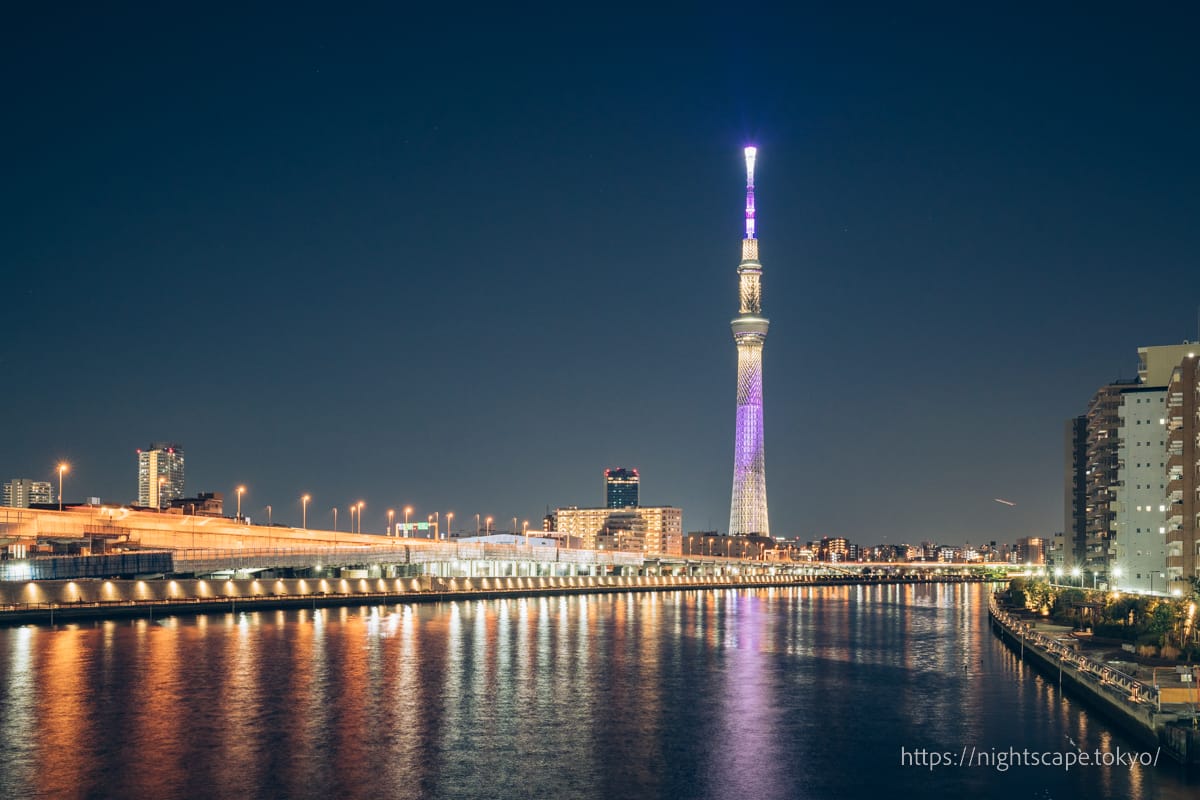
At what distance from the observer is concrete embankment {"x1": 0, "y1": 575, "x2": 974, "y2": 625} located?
88.6 m

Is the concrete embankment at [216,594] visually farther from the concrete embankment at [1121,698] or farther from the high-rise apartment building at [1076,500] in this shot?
the high-rise apartment building at [1076,500]

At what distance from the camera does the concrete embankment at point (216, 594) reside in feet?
291

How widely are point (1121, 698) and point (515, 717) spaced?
2419 cm

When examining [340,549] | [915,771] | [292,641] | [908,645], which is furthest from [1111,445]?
[915,771]

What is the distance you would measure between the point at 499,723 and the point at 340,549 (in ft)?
275

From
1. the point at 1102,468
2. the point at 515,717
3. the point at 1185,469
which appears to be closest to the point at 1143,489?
the point at 1185,469

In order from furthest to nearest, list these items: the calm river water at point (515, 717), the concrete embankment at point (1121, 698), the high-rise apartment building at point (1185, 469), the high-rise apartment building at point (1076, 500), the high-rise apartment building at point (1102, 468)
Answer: the high-rise apartment building at point (1076, 500)
the high-rise apartment building at point (1102, 468)
the high-rise apartment building at point (1185, 469)
the concrete embankment at point (1121, 698)
the calm river water at point (515, 717)

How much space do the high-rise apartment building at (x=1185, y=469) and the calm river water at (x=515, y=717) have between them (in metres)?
18.1

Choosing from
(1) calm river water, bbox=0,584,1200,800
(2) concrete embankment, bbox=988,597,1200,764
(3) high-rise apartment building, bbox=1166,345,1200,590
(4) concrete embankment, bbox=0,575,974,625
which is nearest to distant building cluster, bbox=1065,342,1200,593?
(3) high-rise apartment building, bbox=1166,345,1200,590

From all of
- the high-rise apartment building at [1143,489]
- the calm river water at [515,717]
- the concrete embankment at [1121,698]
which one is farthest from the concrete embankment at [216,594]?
the high-rise apartment building at [1143,489]

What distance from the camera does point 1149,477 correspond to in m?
113

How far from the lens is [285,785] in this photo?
37062 mm

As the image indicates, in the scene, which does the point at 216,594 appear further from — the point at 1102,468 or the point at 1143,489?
the point at 1102,468

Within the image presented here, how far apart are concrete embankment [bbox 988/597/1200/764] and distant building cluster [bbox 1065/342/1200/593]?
25930 millimetres
